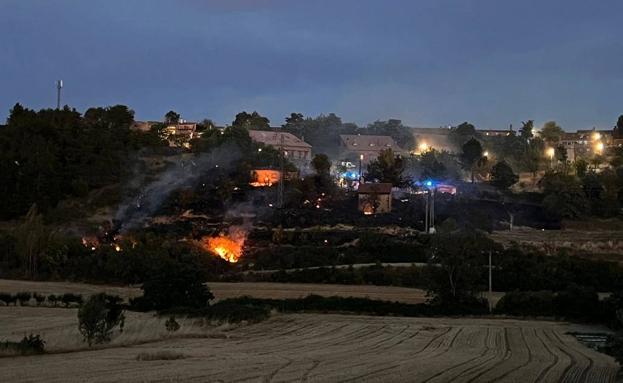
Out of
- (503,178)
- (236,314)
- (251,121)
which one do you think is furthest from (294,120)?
(236,314)

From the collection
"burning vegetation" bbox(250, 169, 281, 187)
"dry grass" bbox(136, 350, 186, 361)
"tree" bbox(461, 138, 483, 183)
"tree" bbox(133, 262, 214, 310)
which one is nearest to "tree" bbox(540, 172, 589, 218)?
"burning vegetation" bbox(250, 169, 281, 187)

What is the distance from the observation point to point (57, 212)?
59594mm

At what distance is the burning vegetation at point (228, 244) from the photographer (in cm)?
5250

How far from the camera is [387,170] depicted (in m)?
72.7

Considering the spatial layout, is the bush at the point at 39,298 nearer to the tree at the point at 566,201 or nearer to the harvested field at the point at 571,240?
the harvested field at the point at 571,240

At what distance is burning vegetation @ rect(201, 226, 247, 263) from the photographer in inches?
2067

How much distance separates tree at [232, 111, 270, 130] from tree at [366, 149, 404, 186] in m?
42.6

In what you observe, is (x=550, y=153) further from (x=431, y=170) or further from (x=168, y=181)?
(x=168, y=181)

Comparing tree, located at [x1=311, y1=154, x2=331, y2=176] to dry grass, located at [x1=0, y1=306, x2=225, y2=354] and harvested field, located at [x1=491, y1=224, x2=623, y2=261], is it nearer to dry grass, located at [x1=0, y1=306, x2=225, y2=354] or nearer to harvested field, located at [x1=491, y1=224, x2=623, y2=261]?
harvested field, located at [x1=491, y1=224, x2=623, y2=261]

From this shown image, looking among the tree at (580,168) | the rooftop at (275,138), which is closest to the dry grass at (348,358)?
the tree at (580,168)

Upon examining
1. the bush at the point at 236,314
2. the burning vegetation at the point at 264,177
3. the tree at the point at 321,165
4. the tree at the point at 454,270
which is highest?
the tree at the point at 321,165

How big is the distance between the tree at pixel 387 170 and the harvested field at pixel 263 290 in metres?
29.0

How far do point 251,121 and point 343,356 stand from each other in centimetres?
10460

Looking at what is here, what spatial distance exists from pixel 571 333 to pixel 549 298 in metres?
6.58
